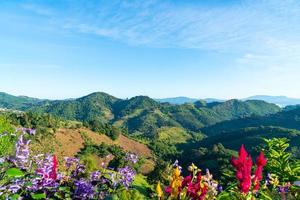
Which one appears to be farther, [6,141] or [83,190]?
[6,141]

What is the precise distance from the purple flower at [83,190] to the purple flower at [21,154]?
Answer: 38.4 inches

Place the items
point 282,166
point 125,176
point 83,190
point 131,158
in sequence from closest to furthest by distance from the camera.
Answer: point 83,190 < point 125,176 < point 282,166 < point 131,158

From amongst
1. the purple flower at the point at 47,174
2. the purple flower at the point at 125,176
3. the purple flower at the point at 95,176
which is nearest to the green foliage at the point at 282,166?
the purple flower at the point at 125,176

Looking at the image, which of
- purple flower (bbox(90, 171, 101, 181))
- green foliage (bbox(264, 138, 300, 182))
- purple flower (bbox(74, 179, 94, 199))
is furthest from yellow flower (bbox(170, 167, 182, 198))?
green foliage (bbox(264, 138, 300, 182))

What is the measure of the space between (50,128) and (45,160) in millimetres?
128638

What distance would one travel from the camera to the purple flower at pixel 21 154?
588 cm

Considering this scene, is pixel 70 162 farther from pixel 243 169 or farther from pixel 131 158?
pixel 243 169

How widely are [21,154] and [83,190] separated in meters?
1.25

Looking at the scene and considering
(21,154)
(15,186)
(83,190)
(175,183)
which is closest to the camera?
(15,186)

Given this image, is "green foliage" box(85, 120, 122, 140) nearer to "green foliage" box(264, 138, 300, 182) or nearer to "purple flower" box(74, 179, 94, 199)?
"green foliage" box(264, 138, 300, 182)

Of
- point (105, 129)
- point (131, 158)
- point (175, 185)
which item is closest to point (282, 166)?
point (175, 185)

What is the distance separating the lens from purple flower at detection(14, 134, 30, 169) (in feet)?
19.3

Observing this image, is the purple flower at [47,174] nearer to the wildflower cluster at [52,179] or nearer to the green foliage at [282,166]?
the wildflower cluster at [52,179]

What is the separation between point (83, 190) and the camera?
21.2ft
